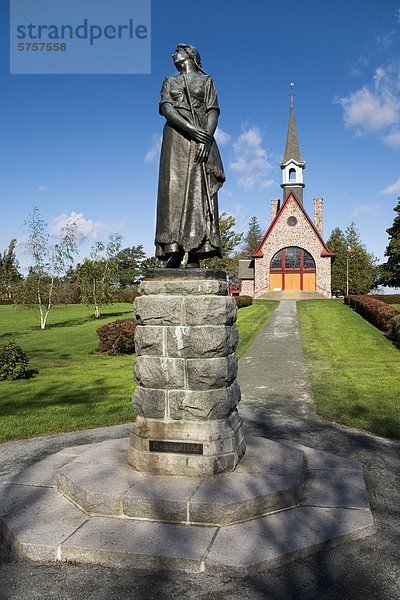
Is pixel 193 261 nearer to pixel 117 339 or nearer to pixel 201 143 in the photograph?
pixel 201 143

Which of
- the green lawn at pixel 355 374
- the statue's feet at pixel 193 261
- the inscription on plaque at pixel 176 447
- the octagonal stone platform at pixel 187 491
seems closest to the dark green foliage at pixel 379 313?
the green lawn at pixel 355 374

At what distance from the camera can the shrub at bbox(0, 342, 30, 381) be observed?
12.4 m

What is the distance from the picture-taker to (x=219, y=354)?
198 inches

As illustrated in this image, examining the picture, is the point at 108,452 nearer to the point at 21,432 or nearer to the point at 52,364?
the point at 21,432

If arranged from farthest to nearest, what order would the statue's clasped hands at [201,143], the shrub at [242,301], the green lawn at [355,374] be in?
1. the shrub at [242,301]
2. the green lawn at [355,374]
3. the statue's clasped hands at [201,143]

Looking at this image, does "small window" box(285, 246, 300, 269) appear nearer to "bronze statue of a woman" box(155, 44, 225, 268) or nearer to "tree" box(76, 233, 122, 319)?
"tree" box(76, 233, 122, 319)

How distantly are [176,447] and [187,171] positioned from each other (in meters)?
3.11

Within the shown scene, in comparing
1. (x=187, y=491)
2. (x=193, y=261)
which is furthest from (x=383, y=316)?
(x=187, y=491)

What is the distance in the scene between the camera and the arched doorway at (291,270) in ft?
166

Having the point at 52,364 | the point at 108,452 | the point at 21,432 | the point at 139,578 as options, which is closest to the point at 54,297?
the point at 52,364

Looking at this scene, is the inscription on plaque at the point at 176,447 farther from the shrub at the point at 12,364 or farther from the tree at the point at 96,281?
the tree at the point at 96,281

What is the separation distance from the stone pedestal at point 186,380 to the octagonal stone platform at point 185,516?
0.24m

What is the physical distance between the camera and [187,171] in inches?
217

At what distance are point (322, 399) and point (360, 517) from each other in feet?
18.1
